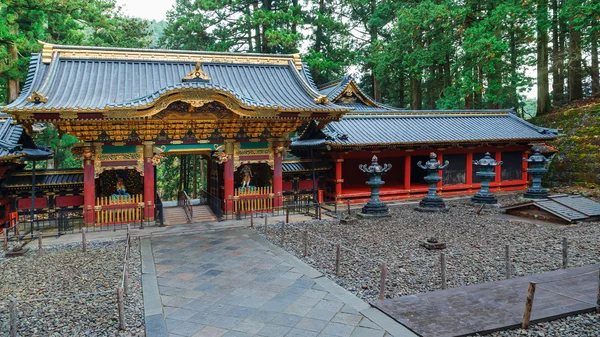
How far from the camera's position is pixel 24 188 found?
43.9 ft

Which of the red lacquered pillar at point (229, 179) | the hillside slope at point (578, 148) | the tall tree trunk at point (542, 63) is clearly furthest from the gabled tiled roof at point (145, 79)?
the tall tree trunk at point (542, 63)

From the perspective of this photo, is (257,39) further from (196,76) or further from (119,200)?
(119,200)

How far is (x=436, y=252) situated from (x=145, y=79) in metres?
12.5

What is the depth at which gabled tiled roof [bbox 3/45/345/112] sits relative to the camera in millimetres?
12484

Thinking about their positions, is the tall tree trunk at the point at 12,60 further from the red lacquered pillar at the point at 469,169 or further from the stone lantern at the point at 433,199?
the red lacquered pillar at the point at 469,169

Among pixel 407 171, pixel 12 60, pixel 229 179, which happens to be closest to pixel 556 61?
pixel 407 171

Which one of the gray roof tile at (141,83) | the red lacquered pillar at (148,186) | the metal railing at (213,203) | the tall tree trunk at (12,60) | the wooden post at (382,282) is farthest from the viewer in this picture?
the tall tree trunk at (12,60)

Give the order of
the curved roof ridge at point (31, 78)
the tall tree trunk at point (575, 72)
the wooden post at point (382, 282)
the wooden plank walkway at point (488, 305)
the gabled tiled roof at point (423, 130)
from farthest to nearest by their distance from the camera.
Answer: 1. the tall tree trunk at point (575, 72)
2. the gabled tiled roof at point (423, 130)
3. the curved roof ridge at point (31, 78)
4. the wooden post at point (382, 282)
5. the wooden plank walkway at point (488, 305)

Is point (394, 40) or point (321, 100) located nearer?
point (321, 100)

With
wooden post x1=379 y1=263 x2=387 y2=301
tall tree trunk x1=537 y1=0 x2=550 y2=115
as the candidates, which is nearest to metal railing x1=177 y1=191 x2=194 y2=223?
wooden post x1=379 y1=263 x2=387 y2=301

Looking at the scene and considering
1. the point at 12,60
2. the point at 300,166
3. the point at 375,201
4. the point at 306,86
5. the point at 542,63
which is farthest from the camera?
the point at 542,63

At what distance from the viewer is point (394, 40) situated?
2820 centimetres

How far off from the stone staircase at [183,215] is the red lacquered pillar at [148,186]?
0.77m

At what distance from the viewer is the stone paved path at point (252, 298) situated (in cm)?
568
